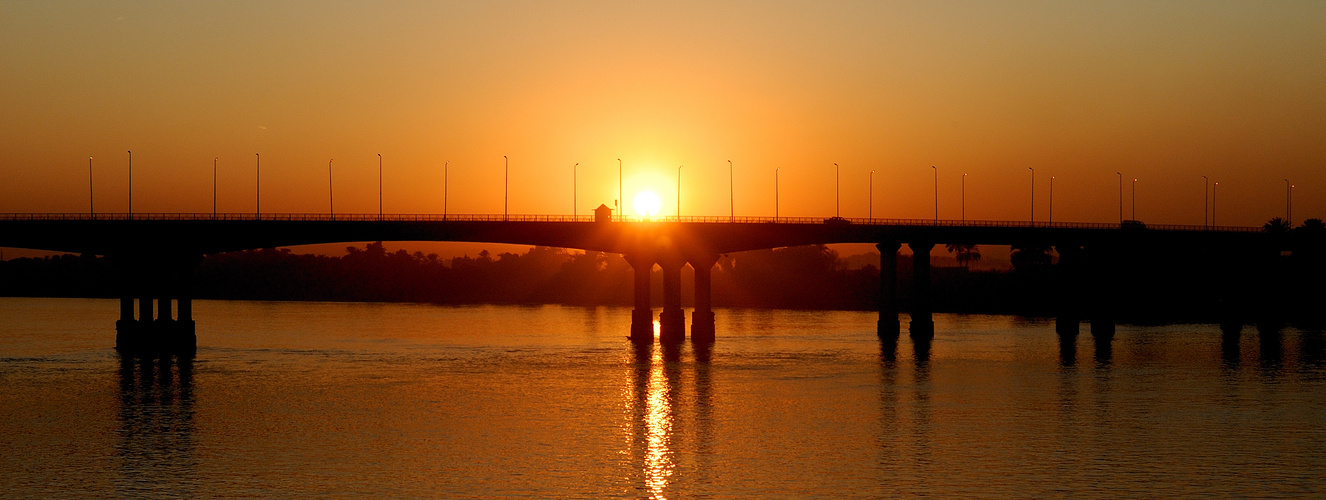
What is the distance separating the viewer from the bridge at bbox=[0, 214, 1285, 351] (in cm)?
12431

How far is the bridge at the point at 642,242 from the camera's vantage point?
124312mm

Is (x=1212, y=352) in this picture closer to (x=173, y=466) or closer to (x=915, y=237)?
(x=915, y=237)

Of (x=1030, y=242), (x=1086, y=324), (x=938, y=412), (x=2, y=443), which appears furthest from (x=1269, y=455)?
(x=1086, y=324)

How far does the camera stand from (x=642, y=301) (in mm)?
141375

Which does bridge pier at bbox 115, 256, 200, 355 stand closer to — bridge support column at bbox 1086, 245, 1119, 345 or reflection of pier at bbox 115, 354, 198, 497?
reflection of pier at bbox 115, 354, 198, 497

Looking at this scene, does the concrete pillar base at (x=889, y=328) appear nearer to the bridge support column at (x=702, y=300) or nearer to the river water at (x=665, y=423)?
the bridge support column at (x=702, y=300)

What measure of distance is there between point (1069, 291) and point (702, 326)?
46664 mm

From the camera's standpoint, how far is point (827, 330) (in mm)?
166250

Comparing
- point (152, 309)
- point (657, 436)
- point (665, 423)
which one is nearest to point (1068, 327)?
point (665, 423)

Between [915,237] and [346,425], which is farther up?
[915,237]

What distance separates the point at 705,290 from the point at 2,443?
92671 mm

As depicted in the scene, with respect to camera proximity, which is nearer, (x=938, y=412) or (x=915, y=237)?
(x=938, y=412)

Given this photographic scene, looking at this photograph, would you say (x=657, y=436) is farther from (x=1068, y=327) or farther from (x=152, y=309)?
(x=1068, y=327)

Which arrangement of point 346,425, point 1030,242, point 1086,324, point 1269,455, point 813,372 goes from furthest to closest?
point 1086,324 < point 1030,242 < point 813,372 < point 346,425 < point 1269,455
